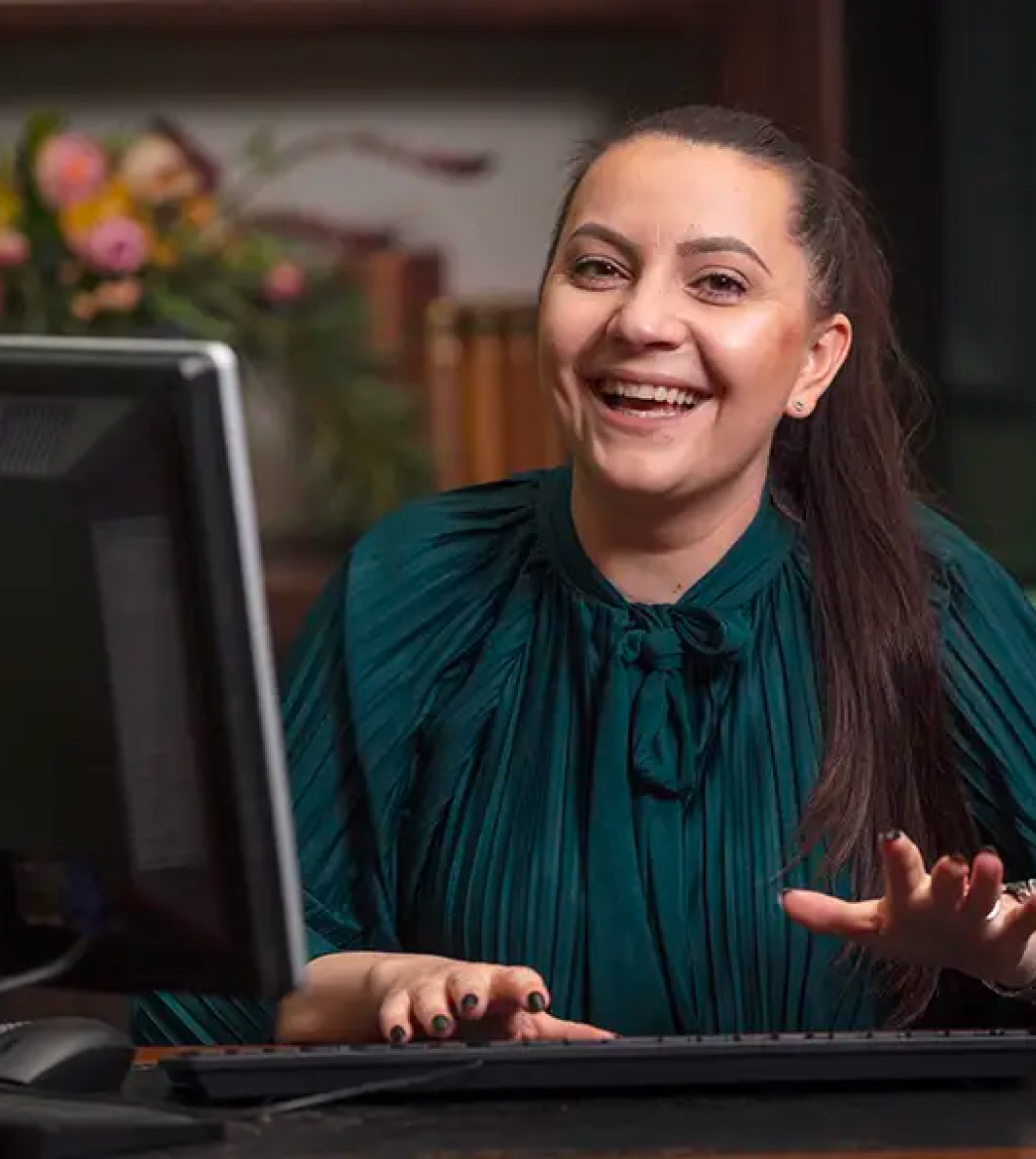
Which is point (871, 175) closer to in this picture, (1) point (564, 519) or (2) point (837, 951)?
(1) point (564, 519)

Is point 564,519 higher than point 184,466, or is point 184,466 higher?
point 184,466

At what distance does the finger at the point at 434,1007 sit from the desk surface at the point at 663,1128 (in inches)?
4.6

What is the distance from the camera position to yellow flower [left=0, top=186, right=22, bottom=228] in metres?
2.83

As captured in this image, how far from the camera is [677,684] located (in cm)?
175

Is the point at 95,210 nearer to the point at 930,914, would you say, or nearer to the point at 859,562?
the point at 859,562

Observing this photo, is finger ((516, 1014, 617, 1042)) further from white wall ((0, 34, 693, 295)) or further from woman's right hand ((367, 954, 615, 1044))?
white wall ((0, 34, 693, 295))

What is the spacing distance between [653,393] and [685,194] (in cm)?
15

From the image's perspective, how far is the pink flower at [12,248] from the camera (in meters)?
2.80

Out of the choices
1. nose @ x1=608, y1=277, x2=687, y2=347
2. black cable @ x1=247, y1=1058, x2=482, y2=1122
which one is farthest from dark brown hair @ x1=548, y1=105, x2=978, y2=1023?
black cable @ x1=247, y1=1058, x2=482, y2=1122

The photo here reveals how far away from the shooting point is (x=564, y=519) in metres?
1.84

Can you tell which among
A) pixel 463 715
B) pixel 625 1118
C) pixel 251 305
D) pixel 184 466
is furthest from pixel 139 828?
pixel 251 305

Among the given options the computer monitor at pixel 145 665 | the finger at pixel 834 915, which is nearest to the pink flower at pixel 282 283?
the finger at pixel 834 915

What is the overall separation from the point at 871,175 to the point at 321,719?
5.15 ft

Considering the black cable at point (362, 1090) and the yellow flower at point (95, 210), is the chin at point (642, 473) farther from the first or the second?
the yellow flower at point (95, 210)
